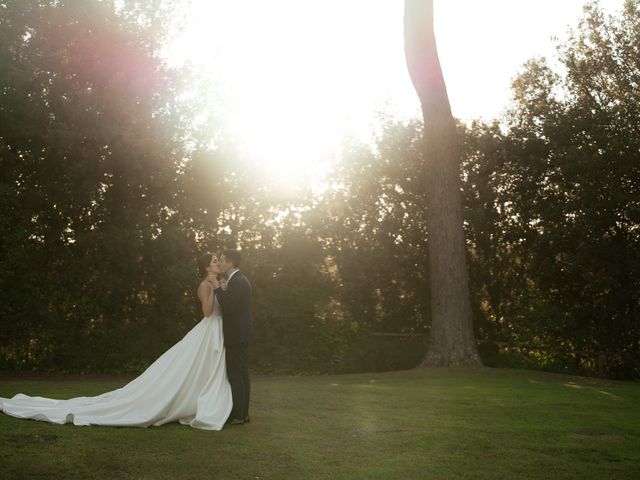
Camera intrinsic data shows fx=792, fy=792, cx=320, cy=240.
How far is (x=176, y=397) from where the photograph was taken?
1005 centimetres

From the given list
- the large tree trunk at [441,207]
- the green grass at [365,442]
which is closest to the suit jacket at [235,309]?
the green grass at [365,442]

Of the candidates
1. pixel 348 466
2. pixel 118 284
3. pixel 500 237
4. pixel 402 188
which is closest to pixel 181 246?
pixel 118 284

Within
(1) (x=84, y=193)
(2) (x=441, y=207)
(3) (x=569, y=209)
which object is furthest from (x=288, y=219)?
(3) (x=569, y=209)

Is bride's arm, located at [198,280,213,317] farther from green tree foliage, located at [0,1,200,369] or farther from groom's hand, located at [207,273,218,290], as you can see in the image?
green tree foliage, located at [0,1,200,369]

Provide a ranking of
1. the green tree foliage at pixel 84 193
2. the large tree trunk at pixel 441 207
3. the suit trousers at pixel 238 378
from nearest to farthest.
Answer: the suit trousers at pixel 238 378
the green tree foliage at pixel 84 193
the large tree trunk at pixel 441 207

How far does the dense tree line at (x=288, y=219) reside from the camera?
19859 millimetres

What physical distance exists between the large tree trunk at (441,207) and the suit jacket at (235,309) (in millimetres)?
10041

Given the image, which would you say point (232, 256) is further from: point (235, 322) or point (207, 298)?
point (235, 322)

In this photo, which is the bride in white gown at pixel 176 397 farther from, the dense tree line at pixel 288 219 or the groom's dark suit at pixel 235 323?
the dense tree line at pixel 288 219

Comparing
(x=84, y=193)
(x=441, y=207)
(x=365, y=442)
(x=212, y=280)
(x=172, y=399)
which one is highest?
(x=84, y=193)

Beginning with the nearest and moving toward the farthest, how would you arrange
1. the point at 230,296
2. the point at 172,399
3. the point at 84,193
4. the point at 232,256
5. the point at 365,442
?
the point at 365,442, the point at 172,399, the point at 230,296, the point at 232,256, the point at 84,193

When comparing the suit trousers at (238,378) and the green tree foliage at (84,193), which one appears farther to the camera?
the green tree foliage at (84,193)

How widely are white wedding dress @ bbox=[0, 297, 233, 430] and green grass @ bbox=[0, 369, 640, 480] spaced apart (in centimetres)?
25

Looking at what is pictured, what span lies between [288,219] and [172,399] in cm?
1319
